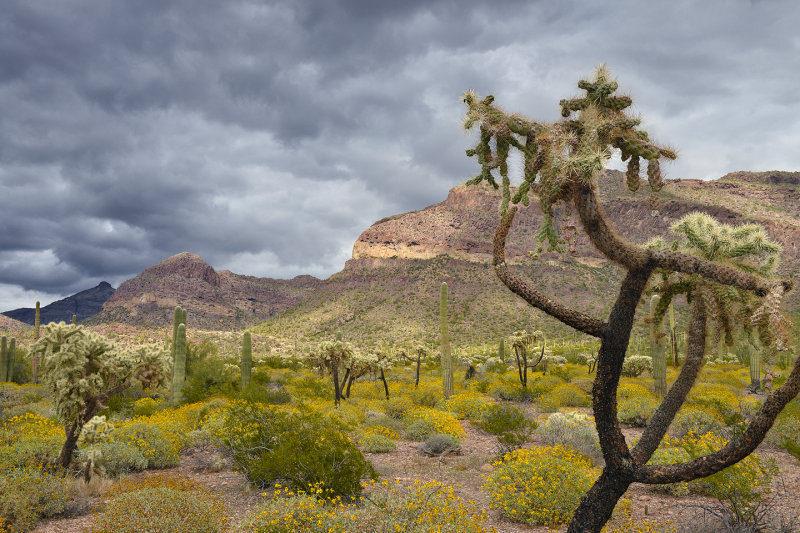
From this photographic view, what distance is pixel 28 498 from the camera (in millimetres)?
7027

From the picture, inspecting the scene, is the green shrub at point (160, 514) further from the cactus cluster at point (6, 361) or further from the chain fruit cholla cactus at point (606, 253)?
the cactus cluster at point (6, 361)

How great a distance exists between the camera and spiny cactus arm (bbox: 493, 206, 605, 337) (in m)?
5.05

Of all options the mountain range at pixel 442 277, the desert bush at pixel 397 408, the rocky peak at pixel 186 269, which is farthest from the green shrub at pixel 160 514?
the rocky peak at pixel 186 269

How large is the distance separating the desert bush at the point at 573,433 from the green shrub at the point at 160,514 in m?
7.83

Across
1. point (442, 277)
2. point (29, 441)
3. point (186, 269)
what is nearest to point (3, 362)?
point (29, 441)

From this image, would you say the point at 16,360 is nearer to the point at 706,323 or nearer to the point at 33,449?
the point at 33,449

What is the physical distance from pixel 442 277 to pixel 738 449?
274 ft

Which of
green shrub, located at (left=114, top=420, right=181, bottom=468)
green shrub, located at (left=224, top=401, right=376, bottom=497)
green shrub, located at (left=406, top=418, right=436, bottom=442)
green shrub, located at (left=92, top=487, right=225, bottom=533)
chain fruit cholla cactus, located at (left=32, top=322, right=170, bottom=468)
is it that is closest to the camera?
green shrub, located at (left=92, top=487, right=225, bottom=533)

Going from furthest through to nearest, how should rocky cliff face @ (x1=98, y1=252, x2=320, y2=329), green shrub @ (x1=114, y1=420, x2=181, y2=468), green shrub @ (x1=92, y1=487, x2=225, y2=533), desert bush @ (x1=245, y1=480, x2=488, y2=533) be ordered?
rocky cliff face @ (x1=98, y1=252, x2=320, y2=329)
green shrub @ (x1=114, y1=420, x2=181, y2=468)
green shrub @ (x1=92, y1=487, x2=225, y2=533)
desert bush @ (x1=245, y1=480, x2=488, y2=533)

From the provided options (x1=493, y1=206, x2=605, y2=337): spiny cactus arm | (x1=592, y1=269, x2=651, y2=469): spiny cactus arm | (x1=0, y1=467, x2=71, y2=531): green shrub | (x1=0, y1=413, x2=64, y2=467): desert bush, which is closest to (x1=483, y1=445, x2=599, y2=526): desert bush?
(x1=592, y1=269, x2=651, y2=469): spiny cactus arm

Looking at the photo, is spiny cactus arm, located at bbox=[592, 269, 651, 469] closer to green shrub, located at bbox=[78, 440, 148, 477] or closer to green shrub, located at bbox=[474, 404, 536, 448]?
green shrub, located at bbox=[474, 404, 536, 448]

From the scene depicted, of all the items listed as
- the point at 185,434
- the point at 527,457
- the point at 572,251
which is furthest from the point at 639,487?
the point at 185,434

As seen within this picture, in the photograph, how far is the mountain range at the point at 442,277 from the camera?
69.4 metres

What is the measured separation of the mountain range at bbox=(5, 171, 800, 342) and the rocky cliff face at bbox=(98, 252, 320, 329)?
1.54 ft
